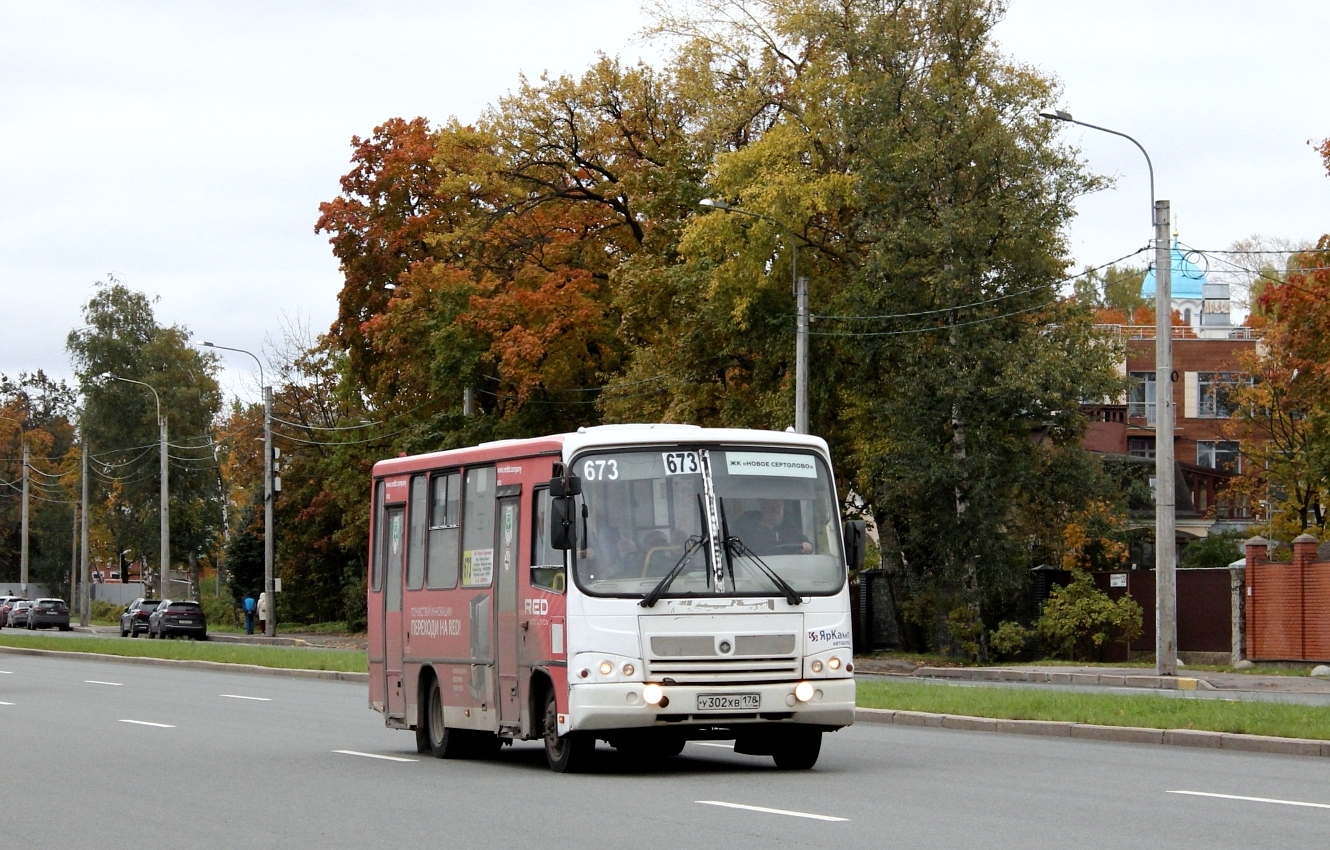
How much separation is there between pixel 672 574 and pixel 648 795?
2209 mm

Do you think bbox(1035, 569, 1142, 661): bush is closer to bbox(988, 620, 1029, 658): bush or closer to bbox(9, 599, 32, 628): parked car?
bbox(988, 620, 1029, 658): bush

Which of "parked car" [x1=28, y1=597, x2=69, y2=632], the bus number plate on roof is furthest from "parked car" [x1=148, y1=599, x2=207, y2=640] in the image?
the bus number plate on roof

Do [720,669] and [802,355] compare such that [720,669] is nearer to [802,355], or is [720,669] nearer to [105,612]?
[802,355]

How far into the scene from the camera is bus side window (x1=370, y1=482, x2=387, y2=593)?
1969 centimetres

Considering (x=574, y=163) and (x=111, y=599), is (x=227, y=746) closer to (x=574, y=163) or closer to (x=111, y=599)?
(x=574, y=163)

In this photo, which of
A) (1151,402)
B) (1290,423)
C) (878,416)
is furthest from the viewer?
(1151,402)

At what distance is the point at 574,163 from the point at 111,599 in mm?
76846

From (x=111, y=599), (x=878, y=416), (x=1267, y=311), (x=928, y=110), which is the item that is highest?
(x=928, y=110)

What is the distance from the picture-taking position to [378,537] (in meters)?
19.8

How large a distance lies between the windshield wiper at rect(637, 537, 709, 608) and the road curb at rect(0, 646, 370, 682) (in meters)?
Answer: 16.8

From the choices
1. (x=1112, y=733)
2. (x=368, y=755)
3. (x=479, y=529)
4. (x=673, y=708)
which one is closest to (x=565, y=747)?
(x=673, y=708)

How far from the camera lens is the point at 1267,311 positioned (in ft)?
152

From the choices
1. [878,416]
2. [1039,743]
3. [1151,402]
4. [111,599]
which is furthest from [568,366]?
[111,599]

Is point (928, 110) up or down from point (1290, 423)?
up
